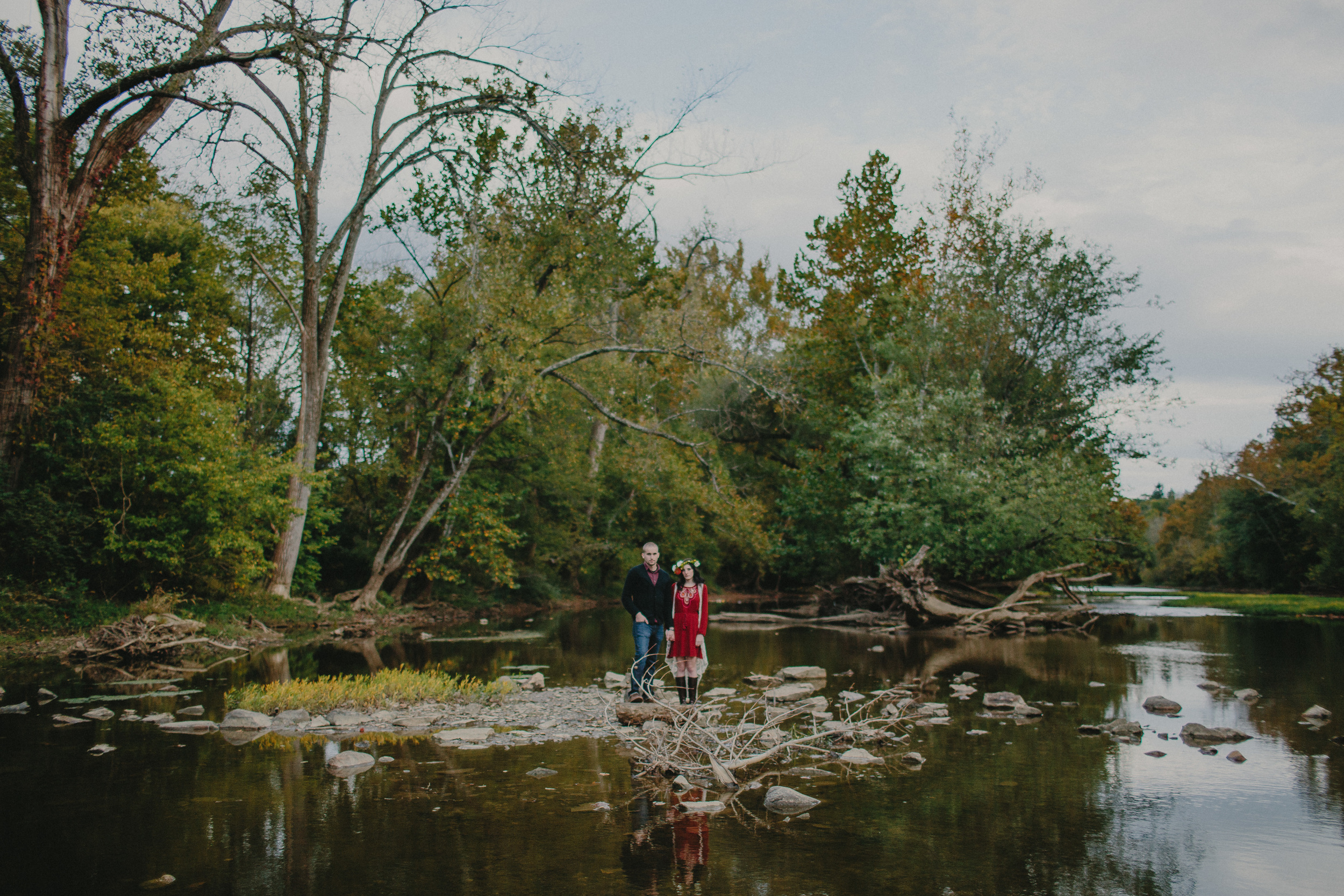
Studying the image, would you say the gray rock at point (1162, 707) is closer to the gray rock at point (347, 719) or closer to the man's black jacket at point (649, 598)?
the man's black jacket at point (649, 598)

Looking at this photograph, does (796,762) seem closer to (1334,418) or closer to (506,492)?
(506,492)

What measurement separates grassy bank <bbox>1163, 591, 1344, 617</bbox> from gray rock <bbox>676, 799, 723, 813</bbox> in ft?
89.1

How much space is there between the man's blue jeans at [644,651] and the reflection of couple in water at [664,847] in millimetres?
2845

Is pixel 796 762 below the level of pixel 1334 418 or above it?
below

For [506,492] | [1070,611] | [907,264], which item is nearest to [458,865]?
[1070,611]

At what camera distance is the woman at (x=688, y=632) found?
8.88m

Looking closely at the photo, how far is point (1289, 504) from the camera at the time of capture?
3947 cm

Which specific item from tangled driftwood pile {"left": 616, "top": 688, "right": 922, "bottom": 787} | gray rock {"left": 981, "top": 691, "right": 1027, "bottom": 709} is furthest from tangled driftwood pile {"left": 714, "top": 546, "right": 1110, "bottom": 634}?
tangled driftwood pile {"left": 616, "top": 688, "right": 922, "bottom": 787}

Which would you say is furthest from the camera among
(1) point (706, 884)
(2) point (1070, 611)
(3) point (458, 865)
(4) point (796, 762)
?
(2) point (1070, 611)

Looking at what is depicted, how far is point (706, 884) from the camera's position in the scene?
4.42 meters

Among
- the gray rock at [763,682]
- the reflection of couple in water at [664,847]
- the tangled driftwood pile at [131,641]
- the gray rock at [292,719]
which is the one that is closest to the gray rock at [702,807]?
the reflection of couple in water at [664,847]

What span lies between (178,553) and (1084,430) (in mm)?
25933

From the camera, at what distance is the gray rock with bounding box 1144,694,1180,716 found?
369 inches

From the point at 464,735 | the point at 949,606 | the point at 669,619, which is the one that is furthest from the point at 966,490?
the point at 464,735
